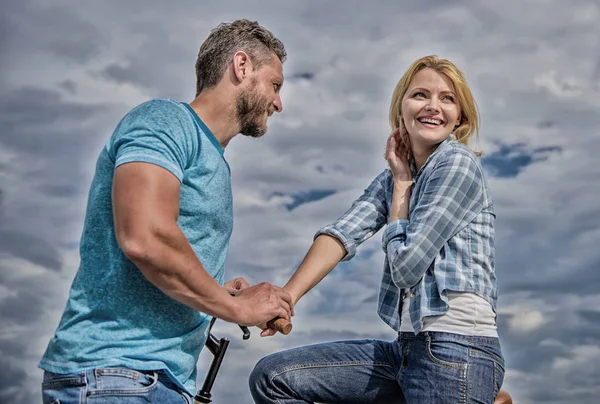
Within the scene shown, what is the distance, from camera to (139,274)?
2.99 meters

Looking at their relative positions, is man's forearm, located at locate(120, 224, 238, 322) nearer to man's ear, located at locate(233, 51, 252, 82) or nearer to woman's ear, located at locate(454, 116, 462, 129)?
man's ear, located at locate(233, 51, 252, 82)

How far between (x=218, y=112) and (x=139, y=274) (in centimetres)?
91

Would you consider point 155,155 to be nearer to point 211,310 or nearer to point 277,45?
point 211,310

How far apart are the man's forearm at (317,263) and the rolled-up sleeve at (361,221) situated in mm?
42

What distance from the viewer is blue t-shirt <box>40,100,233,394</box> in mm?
2904

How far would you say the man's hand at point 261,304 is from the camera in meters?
3.22

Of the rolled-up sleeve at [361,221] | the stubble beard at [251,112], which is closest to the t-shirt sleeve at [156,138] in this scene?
the stubble beard at [251,112]

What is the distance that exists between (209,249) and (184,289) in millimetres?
307

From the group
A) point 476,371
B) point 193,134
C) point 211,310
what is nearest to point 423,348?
point 476,371

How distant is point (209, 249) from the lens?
3174 millimetres

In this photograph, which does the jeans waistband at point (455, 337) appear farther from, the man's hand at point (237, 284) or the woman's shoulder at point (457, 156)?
the man's hand at point (237, 284)

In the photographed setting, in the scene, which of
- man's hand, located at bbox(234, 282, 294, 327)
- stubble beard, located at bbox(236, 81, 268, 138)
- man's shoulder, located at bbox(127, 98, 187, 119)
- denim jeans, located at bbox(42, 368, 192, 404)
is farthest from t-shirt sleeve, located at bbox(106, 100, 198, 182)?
denim jeans, located at bbox(42, 368, 192, 404)

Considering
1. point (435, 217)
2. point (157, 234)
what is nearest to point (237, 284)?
point (435, 217)

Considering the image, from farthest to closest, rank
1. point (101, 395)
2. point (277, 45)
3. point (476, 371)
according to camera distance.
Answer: point (277, 45), point (476, 371), point (101, 395)
